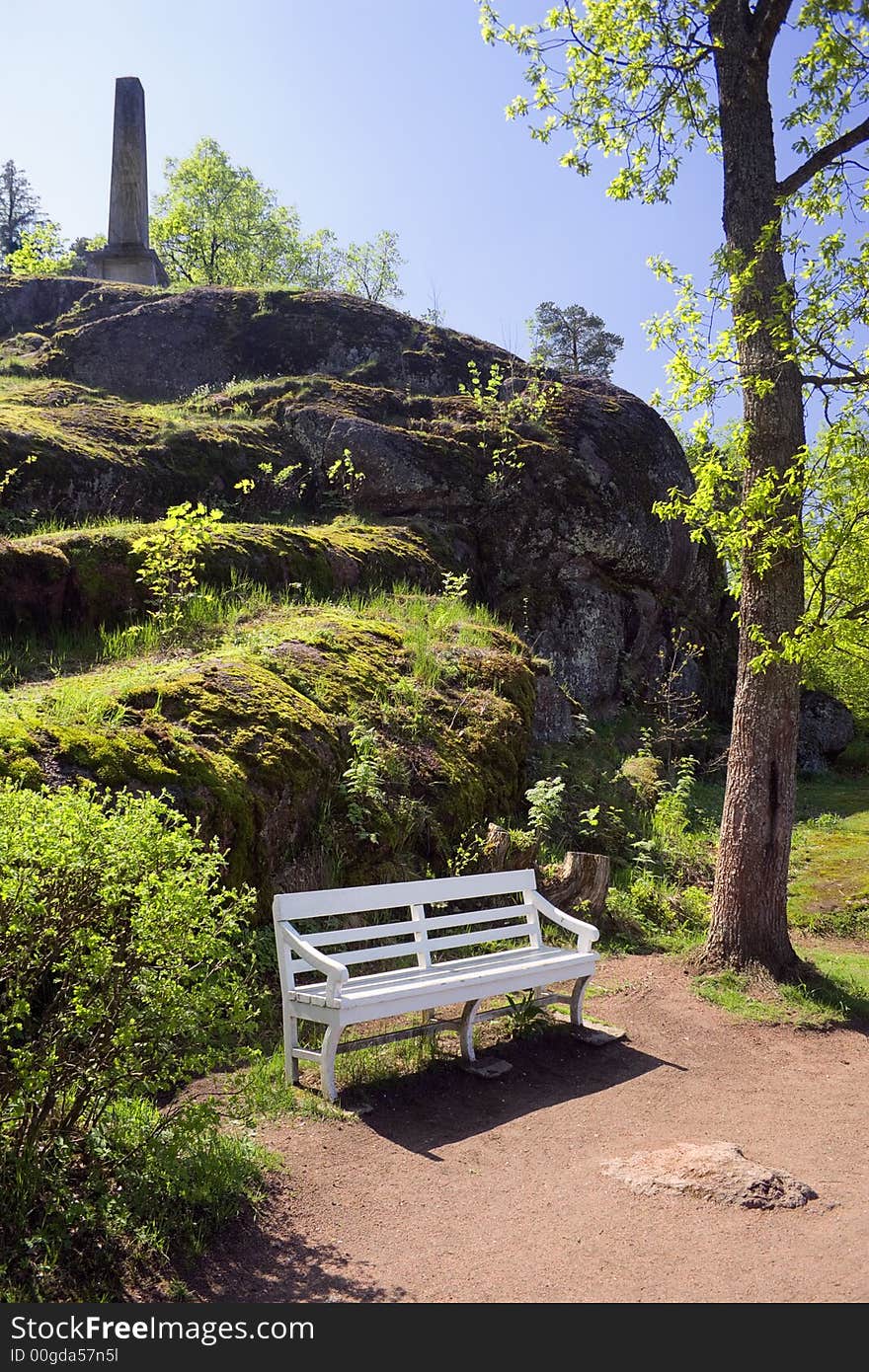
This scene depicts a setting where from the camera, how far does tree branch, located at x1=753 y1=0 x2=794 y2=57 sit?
26.5ft

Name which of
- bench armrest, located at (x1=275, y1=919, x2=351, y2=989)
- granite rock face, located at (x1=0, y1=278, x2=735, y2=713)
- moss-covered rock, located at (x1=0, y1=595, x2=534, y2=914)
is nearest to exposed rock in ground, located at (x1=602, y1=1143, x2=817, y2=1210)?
bench armrest, located at (x1=275, y1=919, x2=351, y2=989)

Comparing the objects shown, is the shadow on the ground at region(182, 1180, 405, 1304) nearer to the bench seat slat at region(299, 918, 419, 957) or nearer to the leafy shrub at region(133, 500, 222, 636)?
the bench seat slat at region(299, 918, 419, 957)

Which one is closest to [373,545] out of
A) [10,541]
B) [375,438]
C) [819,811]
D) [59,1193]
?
[375,438]

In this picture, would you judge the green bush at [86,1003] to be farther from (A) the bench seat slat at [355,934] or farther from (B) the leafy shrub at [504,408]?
(B) the leafy shrub at [504,408]

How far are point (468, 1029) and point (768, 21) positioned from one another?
26.8ft

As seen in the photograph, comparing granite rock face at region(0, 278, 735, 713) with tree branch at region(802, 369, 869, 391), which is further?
granite rock face at region(0, 278, 735, 713)

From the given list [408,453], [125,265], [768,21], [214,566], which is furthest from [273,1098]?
[125,265]

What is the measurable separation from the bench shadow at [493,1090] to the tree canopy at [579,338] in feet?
118

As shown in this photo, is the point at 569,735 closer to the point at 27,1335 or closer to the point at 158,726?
the point at 158,726

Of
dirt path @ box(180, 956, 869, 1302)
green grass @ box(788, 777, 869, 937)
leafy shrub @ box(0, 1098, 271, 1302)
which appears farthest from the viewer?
green grass @ box(788, 777, 869, 937)

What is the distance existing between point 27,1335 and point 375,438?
490 inches

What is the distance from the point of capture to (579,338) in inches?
1666

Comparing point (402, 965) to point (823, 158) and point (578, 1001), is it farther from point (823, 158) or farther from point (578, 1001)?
point (823, 158)

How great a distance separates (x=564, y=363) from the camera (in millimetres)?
39250
